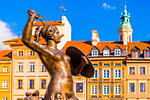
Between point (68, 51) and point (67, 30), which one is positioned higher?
point (67, 30)

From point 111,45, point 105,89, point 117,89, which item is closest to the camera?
point 117,89

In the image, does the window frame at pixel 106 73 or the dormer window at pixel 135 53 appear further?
the dormer window at pixel 135 53

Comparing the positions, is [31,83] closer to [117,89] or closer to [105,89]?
[105,89]

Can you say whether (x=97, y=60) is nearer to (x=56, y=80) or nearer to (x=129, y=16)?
(x=129, y=16)

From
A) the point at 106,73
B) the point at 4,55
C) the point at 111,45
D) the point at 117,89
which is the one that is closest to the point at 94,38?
the point at 111,45

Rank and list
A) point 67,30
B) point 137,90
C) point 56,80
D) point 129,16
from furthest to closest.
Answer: point 129,16 → point 67,30 → point 137,90 → point 56,80

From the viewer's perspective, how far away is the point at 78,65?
8.73 m

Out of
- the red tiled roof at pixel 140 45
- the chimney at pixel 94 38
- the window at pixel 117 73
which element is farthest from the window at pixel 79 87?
the red tiled roof at pixel 140 45

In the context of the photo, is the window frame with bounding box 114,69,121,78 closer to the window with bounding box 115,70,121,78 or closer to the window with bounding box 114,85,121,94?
the window with bounding box 115,70,121,78

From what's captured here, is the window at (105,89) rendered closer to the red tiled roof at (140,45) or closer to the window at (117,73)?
the window at (117,73)

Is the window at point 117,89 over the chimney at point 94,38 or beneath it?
beneath

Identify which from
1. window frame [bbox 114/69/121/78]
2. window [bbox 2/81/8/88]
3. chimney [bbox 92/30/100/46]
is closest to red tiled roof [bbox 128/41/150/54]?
window frame [bbox 114/69/121/78]

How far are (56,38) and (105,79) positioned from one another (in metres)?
45.7

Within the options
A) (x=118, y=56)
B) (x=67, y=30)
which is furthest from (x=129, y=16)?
(x=118, y=56)
